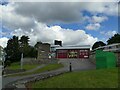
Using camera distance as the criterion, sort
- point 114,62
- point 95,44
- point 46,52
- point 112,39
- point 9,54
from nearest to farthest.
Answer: point 114,62, point 46,52, point 9,54, point 112,39, point 95,44

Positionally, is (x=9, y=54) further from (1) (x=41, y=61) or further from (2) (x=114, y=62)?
(2) (x=114, y=62)

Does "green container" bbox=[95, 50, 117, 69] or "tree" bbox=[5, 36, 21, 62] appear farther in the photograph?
"tree" bbox=[5, 36, 21, 62]

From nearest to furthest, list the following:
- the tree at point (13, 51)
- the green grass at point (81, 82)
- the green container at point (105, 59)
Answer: the green grass at point (81, 82), the green container at point (105, 59), the tree at point (13, 51)

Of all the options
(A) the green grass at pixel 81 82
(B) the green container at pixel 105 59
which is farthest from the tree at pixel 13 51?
(A) the green grass at pixel 81 82

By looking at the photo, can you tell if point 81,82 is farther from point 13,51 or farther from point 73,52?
point 73,52

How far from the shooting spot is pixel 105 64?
35406mm

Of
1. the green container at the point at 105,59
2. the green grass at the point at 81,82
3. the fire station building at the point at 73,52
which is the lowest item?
the green grass at the point at 81,82

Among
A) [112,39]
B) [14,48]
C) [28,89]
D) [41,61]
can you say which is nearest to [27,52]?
[14,48]

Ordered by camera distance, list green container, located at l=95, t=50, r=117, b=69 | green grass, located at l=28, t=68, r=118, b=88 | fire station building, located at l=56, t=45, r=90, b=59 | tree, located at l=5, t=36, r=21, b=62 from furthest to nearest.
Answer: fire station building, located at l=56, t=45, r=90, b=59 → tree, located at l=5, t=36, r=21, b=62 → green container, located at l=95, t=50, r=117, b=69 → green grass, located at l=28, t=68, r=118, b=88

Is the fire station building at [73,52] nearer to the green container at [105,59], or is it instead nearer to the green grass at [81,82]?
the green container at [105,59]

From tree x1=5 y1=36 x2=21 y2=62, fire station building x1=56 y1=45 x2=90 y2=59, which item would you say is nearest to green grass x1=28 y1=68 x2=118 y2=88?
tree x1=5 y1=36 x2=21 y2=62

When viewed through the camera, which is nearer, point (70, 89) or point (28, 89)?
point (70, 89)

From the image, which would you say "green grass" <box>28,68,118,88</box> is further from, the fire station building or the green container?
the fire station building

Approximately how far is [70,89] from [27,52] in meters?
68.5
